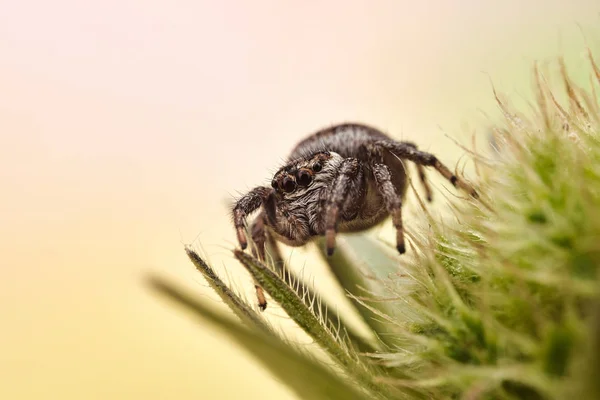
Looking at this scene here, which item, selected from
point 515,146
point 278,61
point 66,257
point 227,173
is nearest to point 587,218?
point 515,146

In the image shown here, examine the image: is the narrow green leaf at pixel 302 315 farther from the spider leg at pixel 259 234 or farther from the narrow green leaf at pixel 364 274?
the spider leg at pixel 259 234

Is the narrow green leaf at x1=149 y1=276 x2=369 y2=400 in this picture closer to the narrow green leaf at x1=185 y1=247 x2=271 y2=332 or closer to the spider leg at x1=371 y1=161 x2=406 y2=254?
the narrow green leaf at x1=185 y1=247 x2=271 y2=332

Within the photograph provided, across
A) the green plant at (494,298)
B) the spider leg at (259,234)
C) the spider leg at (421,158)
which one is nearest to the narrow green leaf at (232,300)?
the green plant at (494,298)

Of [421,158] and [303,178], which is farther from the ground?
[303,178]

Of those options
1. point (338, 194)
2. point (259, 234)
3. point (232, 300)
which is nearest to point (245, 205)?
point (259, 234)

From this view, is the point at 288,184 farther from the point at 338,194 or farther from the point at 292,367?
the point at 292,367

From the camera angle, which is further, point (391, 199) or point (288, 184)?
point (288, 184)

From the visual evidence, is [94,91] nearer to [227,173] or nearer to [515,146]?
[227,173]
